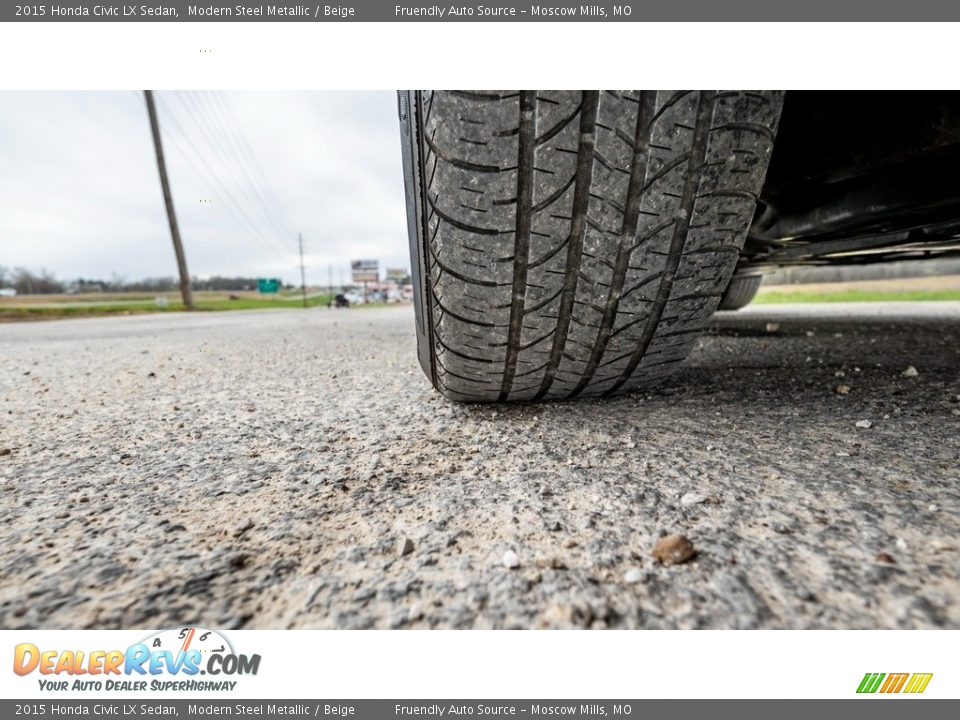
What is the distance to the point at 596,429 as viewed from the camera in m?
0.86

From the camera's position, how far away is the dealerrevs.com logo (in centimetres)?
39

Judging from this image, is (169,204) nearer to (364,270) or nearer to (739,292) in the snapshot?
(739,292)

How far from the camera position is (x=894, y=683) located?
14.7 inches

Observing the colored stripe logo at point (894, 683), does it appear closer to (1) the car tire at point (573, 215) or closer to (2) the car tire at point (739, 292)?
(1) the car tire at point (573, 215)

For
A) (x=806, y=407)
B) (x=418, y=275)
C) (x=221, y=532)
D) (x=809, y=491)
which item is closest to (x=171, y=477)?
(x=221, y=532)

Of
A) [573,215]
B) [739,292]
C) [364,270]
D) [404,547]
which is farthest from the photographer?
[364,270]

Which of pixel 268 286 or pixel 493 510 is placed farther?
pixel 268 286

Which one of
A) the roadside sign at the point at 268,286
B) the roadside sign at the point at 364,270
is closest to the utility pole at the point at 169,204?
the roadside sign at the point at 268,286

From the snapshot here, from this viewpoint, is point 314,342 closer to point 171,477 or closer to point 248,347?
point 248,347

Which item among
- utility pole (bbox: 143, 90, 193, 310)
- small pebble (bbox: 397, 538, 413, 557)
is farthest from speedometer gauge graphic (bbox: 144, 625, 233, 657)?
utility pole (bbox: 143, 90, 193, 310)

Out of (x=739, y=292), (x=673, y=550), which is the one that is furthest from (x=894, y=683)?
(x=739, y=292)

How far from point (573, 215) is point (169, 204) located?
15.2m

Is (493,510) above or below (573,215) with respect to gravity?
below
